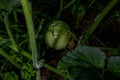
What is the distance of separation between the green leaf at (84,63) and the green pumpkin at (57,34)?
0.45 m

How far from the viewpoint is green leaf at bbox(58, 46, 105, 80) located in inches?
31.2

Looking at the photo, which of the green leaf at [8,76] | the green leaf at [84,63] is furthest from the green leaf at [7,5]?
the green leaf at [8,76]

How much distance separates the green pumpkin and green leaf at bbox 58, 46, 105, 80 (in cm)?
45

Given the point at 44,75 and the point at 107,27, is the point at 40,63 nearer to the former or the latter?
the point at 44,75

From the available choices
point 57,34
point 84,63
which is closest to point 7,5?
point 84,63

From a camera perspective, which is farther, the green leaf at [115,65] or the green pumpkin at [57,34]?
the green pumpkin at [57,34]

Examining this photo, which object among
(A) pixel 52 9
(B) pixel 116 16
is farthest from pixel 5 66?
(B) pixel 116 16

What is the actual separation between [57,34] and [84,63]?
0.49m

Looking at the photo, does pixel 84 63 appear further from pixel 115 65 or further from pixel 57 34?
pixel 57 34

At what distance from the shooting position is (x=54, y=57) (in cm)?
141

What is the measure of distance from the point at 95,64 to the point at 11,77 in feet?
1.41

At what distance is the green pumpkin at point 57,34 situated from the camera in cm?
128

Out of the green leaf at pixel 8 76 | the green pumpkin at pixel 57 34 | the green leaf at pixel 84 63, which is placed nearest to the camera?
the green leaf at pixel 84 63

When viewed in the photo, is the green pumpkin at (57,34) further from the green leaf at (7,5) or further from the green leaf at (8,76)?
the green leaf at (7,5)
